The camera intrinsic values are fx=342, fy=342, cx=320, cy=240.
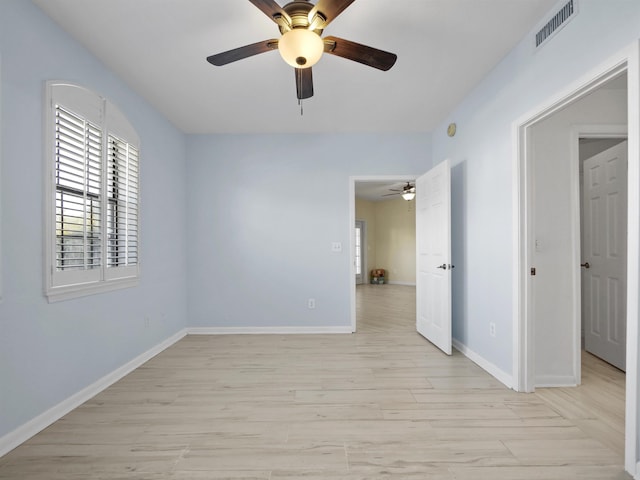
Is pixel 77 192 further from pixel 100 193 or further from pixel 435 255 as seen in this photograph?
pixel 435 255

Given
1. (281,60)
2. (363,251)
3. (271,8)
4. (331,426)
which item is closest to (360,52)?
(271,8)

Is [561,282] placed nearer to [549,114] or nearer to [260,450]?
[549,114]

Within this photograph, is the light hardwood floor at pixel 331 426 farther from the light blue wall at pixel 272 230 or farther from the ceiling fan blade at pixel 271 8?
the ceiling fan blade at pixel 271 8

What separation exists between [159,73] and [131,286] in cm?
191

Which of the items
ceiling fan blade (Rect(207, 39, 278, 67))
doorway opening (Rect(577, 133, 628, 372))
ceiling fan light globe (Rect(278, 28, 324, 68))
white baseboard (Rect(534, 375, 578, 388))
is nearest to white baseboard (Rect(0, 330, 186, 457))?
ceiling fan blade (Rect(207, 39, 278, 67))

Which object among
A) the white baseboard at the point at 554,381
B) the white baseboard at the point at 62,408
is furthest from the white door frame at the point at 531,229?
the white baseboard at the point at 62,408

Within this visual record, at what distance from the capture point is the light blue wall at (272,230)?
4438 millimetres

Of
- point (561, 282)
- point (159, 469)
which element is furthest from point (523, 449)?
point (159, 469)

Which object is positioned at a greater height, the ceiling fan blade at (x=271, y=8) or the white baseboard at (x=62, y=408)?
the ceiling fan blade at (x=271, y=8)

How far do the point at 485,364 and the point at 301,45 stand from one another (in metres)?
2.96

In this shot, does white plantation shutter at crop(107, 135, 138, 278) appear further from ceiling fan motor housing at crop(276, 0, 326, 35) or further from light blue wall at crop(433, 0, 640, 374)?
light blue wall at crop(433, 0, 640, 374)

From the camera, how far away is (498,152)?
9.37 ft

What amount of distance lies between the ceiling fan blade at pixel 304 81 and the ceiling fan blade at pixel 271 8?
1.28 feet

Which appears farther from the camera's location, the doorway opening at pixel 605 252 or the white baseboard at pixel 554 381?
the doorway opening at pixel 605 252
